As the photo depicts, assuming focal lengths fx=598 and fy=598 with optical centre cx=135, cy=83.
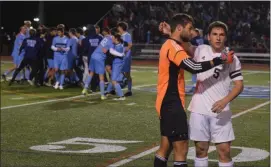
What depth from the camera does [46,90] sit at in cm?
1678

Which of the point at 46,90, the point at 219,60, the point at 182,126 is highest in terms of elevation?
the point at 219,60

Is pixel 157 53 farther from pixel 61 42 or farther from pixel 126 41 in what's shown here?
pixel 126 41

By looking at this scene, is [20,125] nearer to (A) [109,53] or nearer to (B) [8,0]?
(A) [109,53]

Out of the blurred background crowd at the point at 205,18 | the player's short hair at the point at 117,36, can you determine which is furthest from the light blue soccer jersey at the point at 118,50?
the blurred background crowd at the point at 205,18

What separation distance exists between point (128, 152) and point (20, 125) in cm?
297

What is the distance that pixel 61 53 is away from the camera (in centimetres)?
1722

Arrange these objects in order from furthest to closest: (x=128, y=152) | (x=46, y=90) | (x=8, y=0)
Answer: (x=8, y=0)
(x=46, y=90)
(x=128, y=152)

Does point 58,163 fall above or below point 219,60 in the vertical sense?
below

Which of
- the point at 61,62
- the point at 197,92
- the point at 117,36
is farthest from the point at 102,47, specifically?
the point at 197,92

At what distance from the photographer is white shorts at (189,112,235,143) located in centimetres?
559

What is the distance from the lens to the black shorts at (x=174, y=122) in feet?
18.0

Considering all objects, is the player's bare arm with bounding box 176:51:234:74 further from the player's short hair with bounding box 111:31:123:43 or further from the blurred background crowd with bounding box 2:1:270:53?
the blurred background crowd with bounding box 2:1:270:53

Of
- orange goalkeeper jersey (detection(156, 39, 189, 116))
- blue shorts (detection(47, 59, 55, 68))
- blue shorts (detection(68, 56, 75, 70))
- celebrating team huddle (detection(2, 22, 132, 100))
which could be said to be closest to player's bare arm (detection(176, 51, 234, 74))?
orange goalkeeper jersey (detection(156, 39, 189, 116))

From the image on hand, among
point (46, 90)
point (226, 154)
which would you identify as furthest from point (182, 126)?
point (46, 90)
